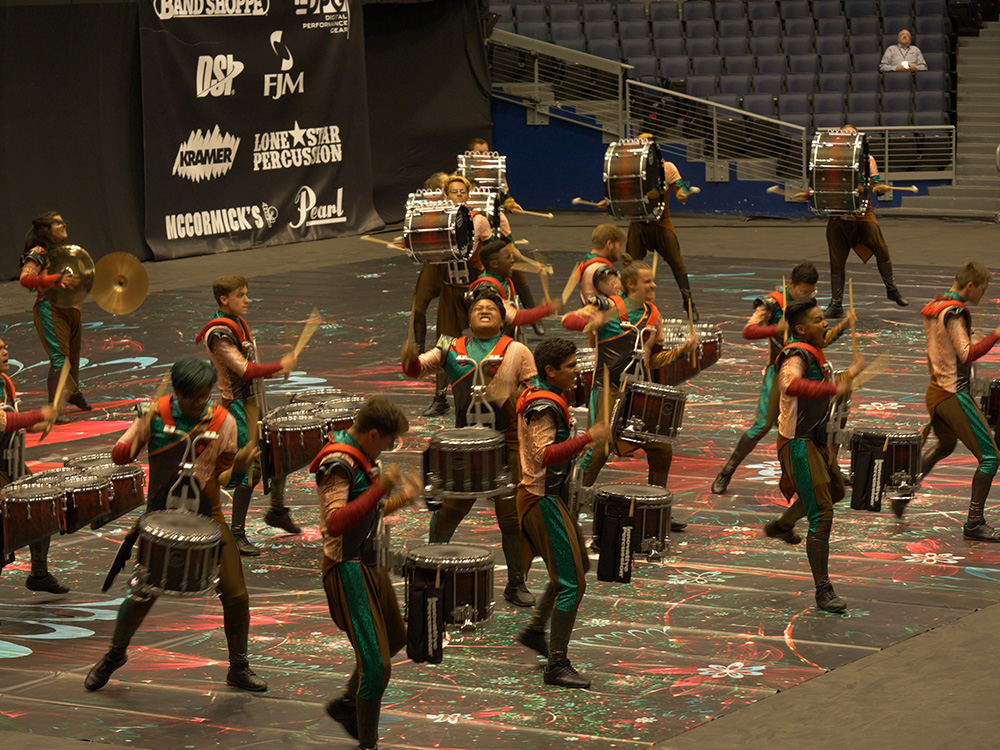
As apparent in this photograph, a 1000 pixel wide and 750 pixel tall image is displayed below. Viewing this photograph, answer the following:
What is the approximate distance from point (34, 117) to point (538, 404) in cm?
1355

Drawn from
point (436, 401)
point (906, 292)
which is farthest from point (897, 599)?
point (906, 292)

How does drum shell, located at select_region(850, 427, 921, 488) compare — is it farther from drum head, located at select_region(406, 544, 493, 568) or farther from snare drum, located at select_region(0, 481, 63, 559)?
snare drum, located at select_region(0, 481, 63, 559)

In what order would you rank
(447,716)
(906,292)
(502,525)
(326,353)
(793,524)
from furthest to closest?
(906,292) → (326,353) → (793,524) → (502,525) → (447,716)

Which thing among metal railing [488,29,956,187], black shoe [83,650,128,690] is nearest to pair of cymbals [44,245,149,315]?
black shoe [83,650,128,690]

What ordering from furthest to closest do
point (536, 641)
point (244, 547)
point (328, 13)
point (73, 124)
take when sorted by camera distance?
point (328, 13), point (73, 124), point (244, 547), point (536, 641)

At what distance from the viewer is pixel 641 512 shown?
6621 millimetres

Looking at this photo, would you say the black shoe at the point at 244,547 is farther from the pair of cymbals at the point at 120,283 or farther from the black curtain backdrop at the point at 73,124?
the black curtain backdrop at the point at 73,124

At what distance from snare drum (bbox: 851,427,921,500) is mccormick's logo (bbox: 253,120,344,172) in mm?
14257

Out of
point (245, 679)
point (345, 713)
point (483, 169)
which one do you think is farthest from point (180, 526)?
point (483, 169)

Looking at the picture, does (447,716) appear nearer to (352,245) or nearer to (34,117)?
(34,117)

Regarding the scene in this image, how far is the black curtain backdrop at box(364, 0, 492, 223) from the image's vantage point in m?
23.0

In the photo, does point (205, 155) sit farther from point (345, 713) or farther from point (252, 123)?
point (345, 713)

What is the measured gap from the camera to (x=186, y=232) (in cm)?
Result: 1980

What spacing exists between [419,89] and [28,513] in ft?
58.2
